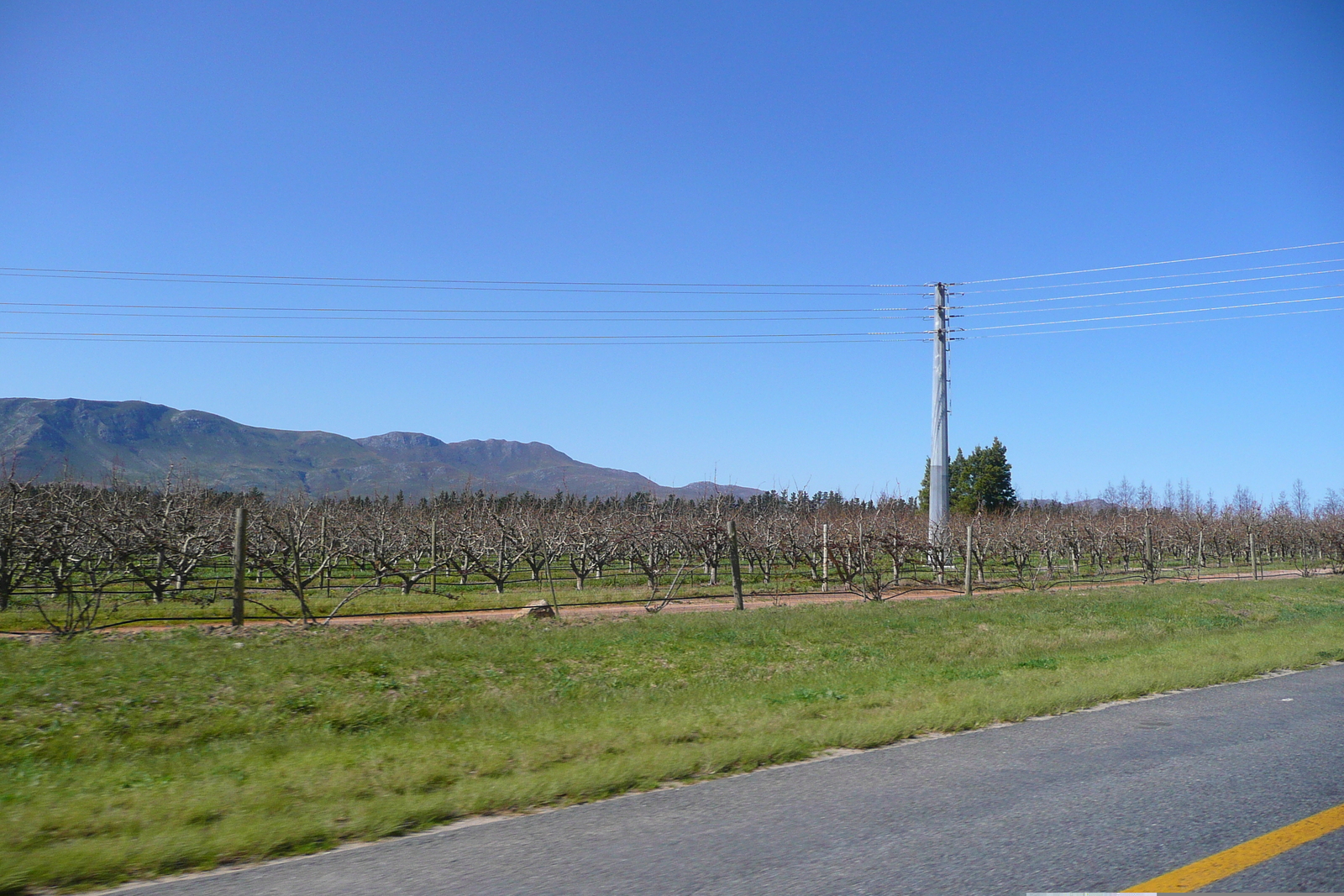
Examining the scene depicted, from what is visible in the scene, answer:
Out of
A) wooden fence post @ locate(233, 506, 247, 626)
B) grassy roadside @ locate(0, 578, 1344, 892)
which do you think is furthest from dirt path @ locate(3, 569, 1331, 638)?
grassy roadside @ locate(0, 578, 1344, 892)

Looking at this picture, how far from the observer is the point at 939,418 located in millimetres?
43625

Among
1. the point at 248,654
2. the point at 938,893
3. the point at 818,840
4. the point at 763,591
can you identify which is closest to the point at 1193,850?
the point at 938,893

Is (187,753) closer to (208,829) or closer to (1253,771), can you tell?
(208,829)

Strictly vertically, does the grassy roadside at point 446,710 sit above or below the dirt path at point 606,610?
above

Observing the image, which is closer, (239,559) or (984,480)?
(239,559)

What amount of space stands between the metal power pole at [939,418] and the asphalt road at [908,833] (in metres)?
36.3

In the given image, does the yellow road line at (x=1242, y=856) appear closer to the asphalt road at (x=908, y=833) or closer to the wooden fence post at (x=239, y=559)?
the asphalt road at (x=908, y=833)

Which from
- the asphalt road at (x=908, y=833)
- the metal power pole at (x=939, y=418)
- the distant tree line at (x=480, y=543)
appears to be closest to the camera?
the asphalt road at (x=908, y=833)

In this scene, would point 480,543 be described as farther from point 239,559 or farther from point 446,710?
point 446,710

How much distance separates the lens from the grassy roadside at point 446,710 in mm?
5387

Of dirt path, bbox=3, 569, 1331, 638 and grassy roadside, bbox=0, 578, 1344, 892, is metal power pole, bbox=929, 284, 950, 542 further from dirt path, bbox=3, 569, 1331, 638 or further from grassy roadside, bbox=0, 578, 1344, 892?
grassy roadside, bbox=0, 578, 1344, 892

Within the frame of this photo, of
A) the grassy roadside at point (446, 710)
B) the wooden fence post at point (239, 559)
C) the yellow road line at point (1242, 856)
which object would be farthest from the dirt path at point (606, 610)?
the yellow road line at point (1242, 856)

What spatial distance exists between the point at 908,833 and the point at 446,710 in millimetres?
6309

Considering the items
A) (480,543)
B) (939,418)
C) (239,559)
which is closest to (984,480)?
(939,418)
